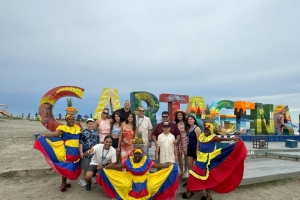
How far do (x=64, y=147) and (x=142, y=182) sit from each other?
199 centimetres

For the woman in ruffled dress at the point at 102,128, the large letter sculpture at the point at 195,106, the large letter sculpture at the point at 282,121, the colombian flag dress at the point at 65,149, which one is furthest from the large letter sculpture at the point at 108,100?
the large letter sculpture at the point at 282,121

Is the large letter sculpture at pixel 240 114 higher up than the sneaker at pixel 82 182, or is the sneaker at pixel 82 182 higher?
the large letter sculpture at pixel 240 114

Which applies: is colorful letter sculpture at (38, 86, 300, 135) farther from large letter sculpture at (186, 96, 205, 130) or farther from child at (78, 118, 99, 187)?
child at (78, 118, 99, 187)

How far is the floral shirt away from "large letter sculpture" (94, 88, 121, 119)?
19.6ft

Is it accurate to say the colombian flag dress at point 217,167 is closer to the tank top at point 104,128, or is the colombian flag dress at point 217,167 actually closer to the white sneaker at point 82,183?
the tank top at point 104,128

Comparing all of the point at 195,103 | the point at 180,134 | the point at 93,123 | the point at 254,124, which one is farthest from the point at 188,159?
the point at 254,124

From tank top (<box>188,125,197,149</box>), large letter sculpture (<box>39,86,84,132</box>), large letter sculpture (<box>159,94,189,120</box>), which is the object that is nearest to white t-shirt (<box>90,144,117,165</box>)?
tank top (<box>188,125,197,149</box>)

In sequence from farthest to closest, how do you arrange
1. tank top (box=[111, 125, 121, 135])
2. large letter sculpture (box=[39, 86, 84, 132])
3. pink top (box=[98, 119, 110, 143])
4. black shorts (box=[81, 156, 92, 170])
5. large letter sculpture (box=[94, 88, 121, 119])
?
1. large letter sculpture (box=[94, 88, 121, 119])
2. large letter sculpture (box=[39, 86, 84, 132])
3. pink top (box=[98, 119, 110, 143])
4. tank top (box=[111, 125, 121, 135])
5. black shorts (box=[81, 156, 92, 170])

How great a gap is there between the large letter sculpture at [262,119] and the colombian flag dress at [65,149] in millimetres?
14862

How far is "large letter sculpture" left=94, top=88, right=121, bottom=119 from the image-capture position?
36.3 feet

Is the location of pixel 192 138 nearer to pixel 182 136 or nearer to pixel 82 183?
pixel 182 136

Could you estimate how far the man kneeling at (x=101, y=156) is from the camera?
15.4 feet

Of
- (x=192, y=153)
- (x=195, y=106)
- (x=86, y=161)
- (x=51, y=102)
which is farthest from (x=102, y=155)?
(x=195, y=106)

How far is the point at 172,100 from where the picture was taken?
1298cm
